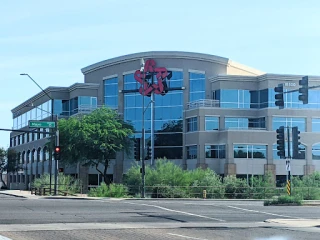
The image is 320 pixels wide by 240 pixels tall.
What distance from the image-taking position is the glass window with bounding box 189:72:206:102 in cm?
7019

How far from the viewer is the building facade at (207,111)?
217ft

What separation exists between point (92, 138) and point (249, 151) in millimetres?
17266

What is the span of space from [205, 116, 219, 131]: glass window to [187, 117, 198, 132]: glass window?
4.23 ft

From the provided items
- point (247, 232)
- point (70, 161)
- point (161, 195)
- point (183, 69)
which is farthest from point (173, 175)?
point (247, 232)

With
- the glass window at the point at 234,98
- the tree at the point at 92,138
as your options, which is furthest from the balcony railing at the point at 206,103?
the tree at the point at 92,138

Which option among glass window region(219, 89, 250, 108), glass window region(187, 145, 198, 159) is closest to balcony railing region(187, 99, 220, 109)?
glass window region(219, 89, 250, 108)

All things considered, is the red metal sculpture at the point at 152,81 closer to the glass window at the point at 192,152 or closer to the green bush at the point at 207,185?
the glass window at the point at 192,152

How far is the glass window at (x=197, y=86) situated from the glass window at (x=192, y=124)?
2788 millimetres

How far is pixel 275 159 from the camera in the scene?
66438 mm

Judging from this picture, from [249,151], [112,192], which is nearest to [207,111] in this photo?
[249,151]

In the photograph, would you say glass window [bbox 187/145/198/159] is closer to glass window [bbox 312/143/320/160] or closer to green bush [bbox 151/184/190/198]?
glass window [bbox 312/143/320/160]

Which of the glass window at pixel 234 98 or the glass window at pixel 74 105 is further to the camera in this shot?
the glass window at pixel 74 105

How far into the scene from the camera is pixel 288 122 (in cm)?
6725

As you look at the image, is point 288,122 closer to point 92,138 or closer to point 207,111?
point 207,111
